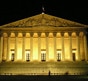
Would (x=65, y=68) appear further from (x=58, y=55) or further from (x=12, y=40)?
(x=12, y=40)

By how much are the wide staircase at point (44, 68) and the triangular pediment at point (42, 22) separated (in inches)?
301

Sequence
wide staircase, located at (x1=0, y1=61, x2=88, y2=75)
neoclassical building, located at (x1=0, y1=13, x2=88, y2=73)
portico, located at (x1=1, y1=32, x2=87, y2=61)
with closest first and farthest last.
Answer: wide staircase, located at (x1=0, y1=61, x2=88, y2=75) → neoclassical building, located at (x1=0, y1=13, x2=88, y2=73) → portico, located at (x1=1, y1=32, x2=87, y2=61)

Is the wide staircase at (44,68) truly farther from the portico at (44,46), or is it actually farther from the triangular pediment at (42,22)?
the triangular pediment at (42,22)

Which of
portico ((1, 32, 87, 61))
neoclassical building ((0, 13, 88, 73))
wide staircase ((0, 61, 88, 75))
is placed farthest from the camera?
portico ((1, 32, 87, 61))

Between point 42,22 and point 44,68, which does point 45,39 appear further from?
point 44,68

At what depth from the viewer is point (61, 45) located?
2083 inches

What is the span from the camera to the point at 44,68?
4850 centimetres

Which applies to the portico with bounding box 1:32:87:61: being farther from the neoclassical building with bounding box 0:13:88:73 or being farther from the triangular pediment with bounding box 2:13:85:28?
the triangular pediment with bounding box 2:13:85:28

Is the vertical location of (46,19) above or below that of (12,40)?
above

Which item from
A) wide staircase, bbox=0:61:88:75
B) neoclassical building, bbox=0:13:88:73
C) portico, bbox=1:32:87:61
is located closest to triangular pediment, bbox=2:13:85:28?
neoclassical building, bbox=0:13:88:73

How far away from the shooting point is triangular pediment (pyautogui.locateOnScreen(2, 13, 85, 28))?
170 feet

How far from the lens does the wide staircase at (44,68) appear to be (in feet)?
157
